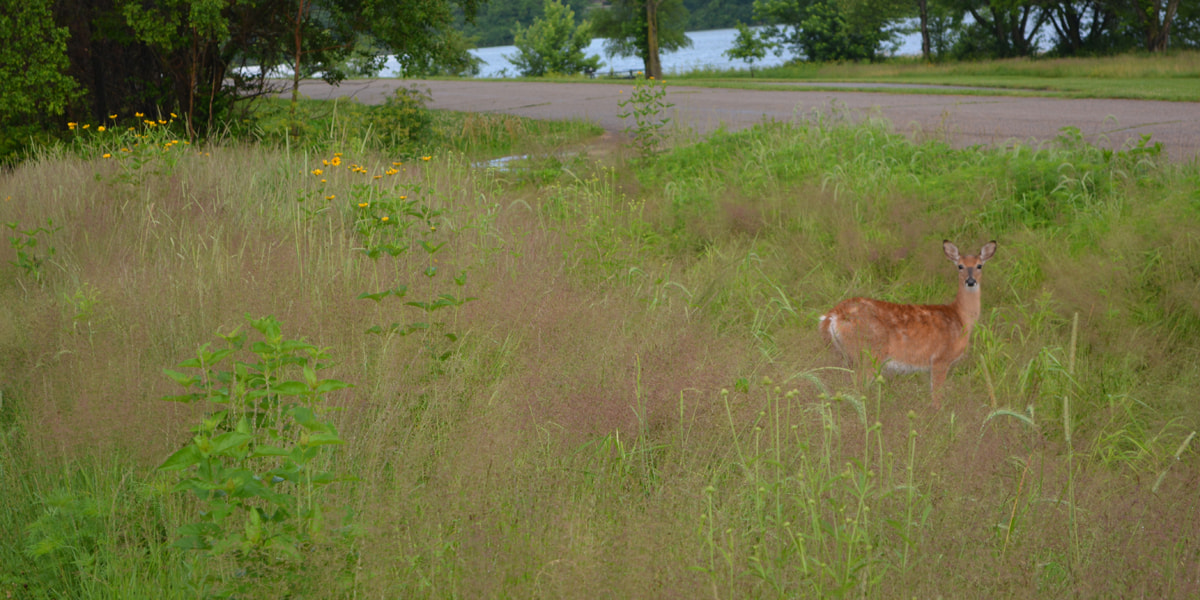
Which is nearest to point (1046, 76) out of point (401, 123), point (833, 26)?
point (833, 26)

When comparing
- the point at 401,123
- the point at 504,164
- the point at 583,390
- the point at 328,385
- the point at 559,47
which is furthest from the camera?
the point at 559,47

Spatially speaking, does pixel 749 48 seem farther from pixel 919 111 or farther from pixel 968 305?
pixel 968 305

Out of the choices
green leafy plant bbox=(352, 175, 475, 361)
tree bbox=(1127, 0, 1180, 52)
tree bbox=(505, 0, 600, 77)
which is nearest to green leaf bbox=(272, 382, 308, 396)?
green leafy plant bbox=(352, 175, 475, 361)

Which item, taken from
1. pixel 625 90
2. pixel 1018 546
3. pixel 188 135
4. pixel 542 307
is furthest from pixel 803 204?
pixel 625 90

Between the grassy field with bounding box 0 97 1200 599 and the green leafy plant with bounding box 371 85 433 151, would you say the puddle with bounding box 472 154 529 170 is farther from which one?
the grassy field with bounding box 0 97 1200 599

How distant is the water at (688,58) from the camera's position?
41.5 metres

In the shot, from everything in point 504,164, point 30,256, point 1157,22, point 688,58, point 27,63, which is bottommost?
point 30,256

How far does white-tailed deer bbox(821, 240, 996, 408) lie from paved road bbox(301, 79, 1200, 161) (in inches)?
153

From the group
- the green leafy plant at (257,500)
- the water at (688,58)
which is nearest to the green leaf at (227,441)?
the green leafy plant at (257,500)

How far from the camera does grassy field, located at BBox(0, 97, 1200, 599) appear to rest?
2.92m

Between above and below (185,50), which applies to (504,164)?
below

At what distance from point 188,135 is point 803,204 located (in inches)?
276

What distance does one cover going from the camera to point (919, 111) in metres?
14.6

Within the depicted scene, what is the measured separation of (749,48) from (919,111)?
3089 centimetres
